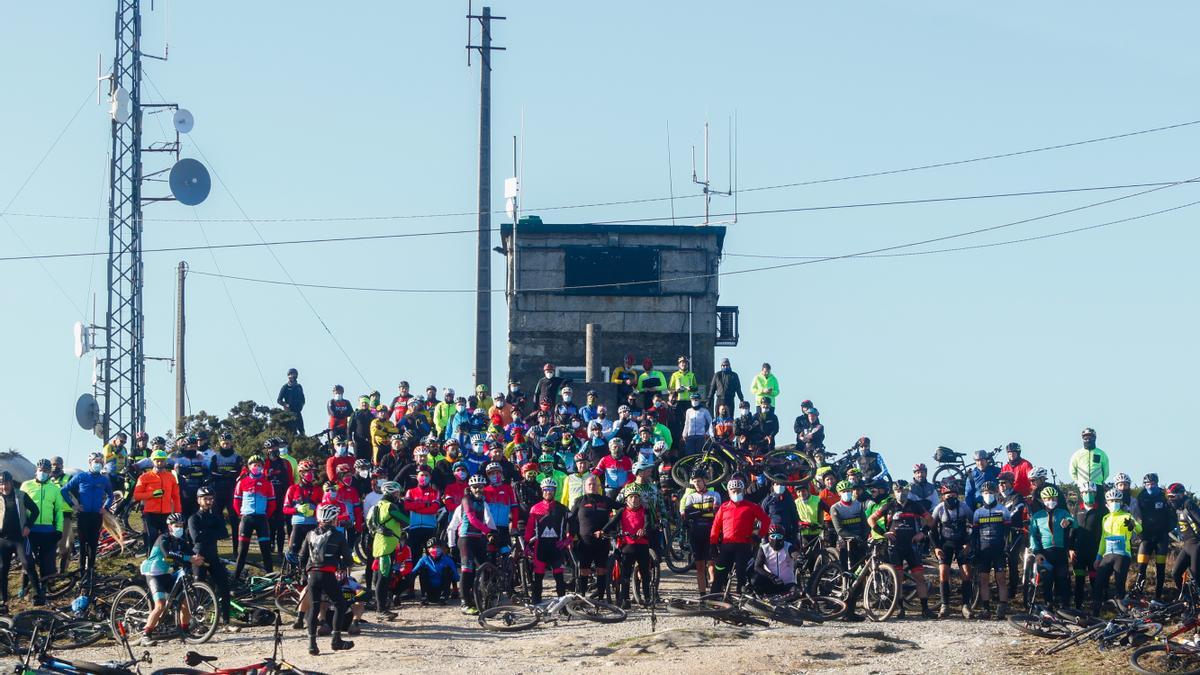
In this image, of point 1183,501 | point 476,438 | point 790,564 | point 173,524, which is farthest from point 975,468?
point 173,524

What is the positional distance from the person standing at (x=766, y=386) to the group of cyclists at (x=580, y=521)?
5.79 m

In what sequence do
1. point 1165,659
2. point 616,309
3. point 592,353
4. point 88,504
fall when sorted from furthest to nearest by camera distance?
point 616,309 → point 592,353 → point 88,504 → point 1165,659

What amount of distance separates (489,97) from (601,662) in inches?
1029

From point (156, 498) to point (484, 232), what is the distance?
17967mm

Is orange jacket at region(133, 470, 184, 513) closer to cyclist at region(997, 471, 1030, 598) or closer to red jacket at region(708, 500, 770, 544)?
red jacket at region(708, 500, 770, 544)

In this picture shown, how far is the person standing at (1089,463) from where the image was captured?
93.2 feet

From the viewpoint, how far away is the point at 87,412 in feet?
137

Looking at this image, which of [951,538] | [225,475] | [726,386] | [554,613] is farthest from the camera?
[726,386]

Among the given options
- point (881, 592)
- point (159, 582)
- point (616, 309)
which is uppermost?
point (616, 309)

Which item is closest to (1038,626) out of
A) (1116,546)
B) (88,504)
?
(1116,546)

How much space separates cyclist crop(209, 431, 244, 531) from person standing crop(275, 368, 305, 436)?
265 inches

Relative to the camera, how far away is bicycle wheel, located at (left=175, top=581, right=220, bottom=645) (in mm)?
23844

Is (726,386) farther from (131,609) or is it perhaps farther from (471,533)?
(131,609)

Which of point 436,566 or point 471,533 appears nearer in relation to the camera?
point 471,533
